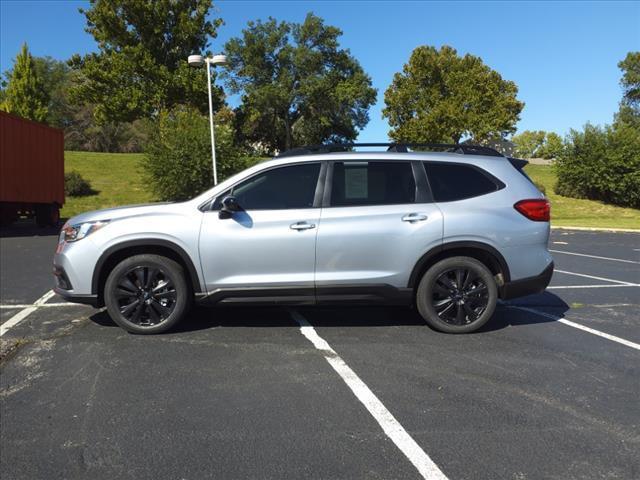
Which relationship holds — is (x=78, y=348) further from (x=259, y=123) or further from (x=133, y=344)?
(x=259, y=123)

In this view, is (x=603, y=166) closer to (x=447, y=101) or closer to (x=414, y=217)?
(x=447, y=101)

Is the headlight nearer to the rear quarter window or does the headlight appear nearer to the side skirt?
the side skirt

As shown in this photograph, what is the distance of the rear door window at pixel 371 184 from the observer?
5.29 m

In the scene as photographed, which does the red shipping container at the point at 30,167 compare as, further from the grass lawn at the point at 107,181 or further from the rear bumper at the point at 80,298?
the rear bumper at the point at 80,298

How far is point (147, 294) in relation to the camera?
17.2ft

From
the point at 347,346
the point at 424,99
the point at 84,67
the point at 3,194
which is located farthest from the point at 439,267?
the point at 424,99

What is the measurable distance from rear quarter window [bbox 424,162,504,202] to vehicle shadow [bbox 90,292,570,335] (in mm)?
1405

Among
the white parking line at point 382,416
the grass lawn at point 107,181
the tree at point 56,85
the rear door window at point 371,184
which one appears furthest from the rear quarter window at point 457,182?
the tree at point 56,85

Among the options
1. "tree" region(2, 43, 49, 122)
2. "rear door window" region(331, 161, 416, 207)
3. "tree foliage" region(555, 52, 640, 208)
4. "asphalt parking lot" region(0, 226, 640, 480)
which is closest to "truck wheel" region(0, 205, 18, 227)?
"asphalt parking lot" region(0, 226, 640, 480)

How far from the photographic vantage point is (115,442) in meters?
3.16

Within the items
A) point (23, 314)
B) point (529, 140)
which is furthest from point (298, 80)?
point (529, 140)

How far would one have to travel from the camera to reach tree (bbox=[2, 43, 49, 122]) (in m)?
40.9

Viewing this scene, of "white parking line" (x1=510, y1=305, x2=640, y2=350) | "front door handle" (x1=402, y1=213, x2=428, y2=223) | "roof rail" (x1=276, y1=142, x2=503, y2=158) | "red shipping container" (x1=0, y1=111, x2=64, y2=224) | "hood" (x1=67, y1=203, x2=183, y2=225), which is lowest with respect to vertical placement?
"white parking line" (x1=510, y1=305, x2=640, y2=350)

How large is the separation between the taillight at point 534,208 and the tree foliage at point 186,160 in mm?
22597
